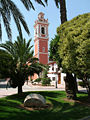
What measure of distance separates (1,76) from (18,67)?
1.85m

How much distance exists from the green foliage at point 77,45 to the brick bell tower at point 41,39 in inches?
1367

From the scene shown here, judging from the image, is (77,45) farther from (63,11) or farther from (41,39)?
(41,39)

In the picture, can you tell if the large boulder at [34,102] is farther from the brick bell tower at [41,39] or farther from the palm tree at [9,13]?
the brick bell tower at [41,39]

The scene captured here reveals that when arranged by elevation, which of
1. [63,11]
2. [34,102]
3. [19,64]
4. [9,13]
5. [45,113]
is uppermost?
[63,11]

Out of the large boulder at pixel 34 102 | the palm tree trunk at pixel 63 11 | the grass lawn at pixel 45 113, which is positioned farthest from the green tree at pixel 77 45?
the large boulder at pixel 34 102

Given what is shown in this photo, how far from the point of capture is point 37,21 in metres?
46.4

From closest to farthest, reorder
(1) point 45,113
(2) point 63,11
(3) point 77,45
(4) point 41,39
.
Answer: (1) point 45,113
(3) point 77,45
(2) point 63,11
(4) point 41,39

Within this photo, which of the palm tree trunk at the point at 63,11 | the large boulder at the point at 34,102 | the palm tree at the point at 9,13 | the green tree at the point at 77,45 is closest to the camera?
the palm tree at the point at 9,13

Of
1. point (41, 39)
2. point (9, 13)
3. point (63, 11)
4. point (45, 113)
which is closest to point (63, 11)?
point (63, 11)

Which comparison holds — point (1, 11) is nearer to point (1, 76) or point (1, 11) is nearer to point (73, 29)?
point (73, 29)

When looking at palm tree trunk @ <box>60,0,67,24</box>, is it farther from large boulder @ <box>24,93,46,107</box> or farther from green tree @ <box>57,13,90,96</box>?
large boulder @ <box>24,93,46,107</box>

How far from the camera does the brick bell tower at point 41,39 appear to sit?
45.2 m

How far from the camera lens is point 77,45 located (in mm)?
9227

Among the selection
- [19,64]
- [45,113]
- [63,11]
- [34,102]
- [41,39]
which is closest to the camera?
[45,113]
